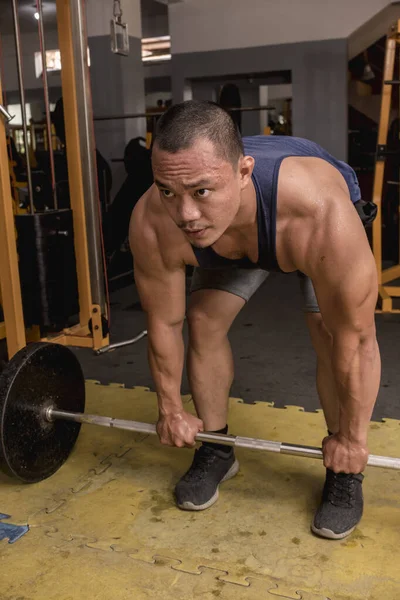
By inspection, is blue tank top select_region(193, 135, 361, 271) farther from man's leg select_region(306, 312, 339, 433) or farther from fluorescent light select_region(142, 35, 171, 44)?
fluorescent light select_region(142, 35, 171, 44)

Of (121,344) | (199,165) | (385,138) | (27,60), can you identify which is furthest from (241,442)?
(27,60)

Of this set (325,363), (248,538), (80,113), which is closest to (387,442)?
(325,363)

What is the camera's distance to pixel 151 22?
819 cm

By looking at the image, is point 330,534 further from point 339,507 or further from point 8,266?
point 8,266

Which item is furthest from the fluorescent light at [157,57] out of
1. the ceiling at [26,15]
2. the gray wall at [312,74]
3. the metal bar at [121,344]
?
the metal bar at [121,344]

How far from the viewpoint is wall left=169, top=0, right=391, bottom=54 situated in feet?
17.5

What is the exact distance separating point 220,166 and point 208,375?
2.21 ft

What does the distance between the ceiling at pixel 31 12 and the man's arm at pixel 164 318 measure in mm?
6027

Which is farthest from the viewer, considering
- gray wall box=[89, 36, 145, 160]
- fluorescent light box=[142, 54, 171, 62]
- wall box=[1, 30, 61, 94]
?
fluorescent light box=[142, 54, 171, 62]

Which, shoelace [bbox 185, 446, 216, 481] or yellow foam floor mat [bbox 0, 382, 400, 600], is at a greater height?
shoelace [bbox 185, 446, 216, 481]

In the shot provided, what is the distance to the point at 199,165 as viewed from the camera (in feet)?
3.59

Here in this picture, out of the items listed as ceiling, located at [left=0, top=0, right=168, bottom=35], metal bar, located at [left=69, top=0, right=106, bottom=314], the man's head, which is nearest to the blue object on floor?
the man's head

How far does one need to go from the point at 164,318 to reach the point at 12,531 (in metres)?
0.63

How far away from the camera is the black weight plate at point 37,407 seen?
1.57m
